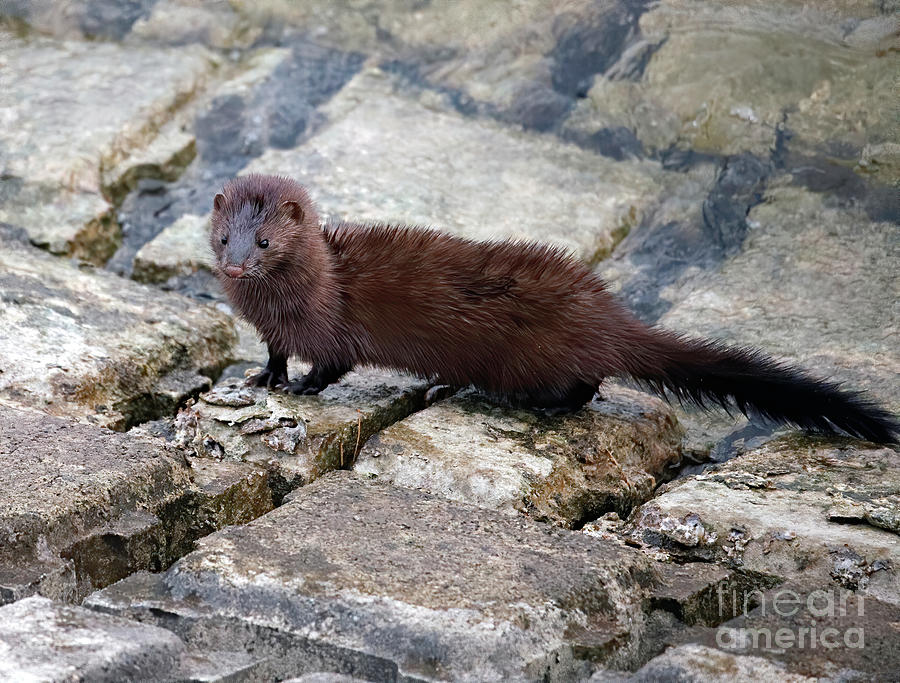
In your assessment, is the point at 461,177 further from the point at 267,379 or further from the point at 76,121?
the point at 76,121

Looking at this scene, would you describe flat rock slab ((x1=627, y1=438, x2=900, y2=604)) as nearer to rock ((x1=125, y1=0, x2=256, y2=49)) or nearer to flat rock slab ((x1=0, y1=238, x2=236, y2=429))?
flat rock slab ((x1=0, y1=238, x2=236, y2=429))

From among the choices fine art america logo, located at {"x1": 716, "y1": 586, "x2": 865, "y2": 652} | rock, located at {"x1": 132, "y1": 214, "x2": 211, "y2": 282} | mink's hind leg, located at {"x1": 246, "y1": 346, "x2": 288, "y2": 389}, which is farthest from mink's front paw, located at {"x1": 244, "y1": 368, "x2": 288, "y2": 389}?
fine art america logo, located at {"x1": 716, "y1": 586, "x2": 865, "y2": 652}

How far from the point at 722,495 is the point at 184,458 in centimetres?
138

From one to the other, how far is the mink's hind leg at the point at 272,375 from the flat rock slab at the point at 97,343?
0.69 ft

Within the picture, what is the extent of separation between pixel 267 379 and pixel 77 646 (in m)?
1.67

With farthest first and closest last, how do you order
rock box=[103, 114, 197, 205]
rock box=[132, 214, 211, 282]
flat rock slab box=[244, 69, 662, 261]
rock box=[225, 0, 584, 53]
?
rock box=[225, 0, 584, 53] < rock box=[103, 114, 197, 205] < flat rock slab box=[244, 69, 662, 261] < rock box=[132, 214, 211, 282]

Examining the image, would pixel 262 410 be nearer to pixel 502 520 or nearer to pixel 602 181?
pixel 502 520

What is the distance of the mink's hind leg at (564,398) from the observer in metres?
3.29

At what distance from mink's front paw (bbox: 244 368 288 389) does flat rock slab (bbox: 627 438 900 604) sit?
1305 mm

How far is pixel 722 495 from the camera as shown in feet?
9.39

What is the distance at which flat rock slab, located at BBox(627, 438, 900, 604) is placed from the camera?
2498 mm

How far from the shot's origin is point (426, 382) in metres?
3.60

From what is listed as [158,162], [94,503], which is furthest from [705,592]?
[158,162]

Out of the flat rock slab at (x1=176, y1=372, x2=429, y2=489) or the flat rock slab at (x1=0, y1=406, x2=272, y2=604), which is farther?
the flat rock slab at (x1=176, y1=372, x2=429, y2=489)
